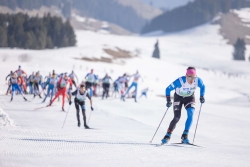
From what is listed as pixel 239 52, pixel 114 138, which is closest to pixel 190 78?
pixel 114 138

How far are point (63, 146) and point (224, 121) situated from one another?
11.6m

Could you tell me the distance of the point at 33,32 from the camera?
75.4 m

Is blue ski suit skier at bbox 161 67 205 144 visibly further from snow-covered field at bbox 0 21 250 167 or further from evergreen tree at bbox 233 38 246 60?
evergreen tree at bbox 233 38 246 60

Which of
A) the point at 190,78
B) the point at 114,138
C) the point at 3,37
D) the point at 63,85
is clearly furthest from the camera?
the point at 3,37

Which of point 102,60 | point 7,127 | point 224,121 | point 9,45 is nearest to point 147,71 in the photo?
point 102,60

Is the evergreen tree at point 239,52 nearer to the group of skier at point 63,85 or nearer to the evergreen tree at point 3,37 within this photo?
the evergreen tree at point 3,37

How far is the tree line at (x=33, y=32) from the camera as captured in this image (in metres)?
65.0

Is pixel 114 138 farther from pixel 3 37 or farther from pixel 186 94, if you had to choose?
pixel 3 37

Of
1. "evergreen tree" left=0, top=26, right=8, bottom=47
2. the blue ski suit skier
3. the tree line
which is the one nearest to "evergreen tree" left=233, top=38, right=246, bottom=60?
the tree line

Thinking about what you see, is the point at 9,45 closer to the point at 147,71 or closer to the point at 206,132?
the point at 147,71

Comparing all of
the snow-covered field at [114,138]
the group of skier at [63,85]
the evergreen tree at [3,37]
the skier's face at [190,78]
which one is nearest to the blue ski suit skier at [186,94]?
the skier's face at [190,78]

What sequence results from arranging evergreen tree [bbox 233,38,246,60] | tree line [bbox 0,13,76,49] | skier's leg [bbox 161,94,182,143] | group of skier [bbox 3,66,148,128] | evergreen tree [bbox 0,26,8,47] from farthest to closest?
evergreen tree [bbox 233,38,246,60], tree line [bbox 0,13,76,49], evergreen tree [bbox 0,26,8,47], group of skier [bbox 3,66,148,128], skier's leg [bbox 161,94,182,143]

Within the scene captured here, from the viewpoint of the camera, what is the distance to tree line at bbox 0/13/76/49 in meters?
65.0

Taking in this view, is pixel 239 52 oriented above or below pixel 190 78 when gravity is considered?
above
